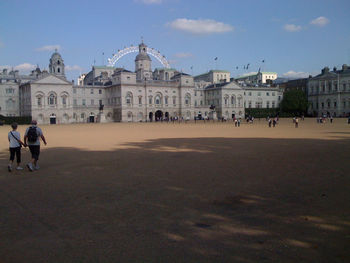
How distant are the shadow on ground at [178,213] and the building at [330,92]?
93211 millimetres

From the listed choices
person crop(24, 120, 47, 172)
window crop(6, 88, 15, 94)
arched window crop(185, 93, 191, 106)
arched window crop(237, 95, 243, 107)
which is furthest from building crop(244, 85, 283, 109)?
person crop(24, 120, 47, 172)

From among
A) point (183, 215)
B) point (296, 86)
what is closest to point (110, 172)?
point (183, 215)

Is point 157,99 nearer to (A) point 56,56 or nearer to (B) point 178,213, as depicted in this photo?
(A) point 56,56

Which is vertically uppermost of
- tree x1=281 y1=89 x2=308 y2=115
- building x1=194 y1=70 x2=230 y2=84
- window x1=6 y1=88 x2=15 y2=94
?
building x1=194 y1=70 x2=230 y2=84

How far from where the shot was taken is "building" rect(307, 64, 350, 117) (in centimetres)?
9550

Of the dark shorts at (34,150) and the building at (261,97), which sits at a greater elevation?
the building at (261,97)

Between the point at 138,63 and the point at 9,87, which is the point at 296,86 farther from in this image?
the point at 9,87

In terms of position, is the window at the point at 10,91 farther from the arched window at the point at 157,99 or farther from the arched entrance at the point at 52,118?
the arched window at the point at 157,99

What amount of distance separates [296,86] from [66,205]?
117m

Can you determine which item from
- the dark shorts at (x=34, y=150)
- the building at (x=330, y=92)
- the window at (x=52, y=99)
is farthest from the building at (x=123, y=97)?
the dark shorts at (x=34, y=150)

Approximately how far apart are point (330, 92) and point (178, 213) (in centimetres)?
10284

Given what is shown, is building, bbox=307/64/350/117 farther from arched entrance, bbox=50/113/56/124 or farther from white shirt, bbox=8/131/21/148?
white shirt, bbox=8/131/21/148

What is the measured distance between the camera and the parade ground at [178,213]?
18.2ft

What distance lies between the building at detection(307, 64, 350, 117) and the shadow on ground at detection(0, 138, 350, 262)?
9321cm
